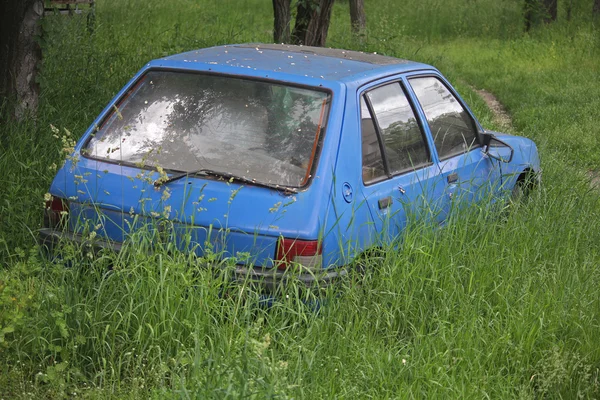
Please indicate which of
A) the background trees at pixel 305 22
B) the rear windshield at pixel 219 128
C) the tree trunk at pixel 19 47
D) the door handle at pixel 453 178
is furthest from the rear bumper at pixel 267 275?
the background trees at pixel 305 22

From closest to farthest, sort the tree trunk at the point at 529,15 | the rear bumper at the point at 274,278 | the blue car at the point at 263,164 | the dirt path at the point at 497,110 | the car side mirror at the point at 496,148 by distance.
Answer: the rear bumper at the point at 274,278 → the blue car at the point at 263,164 → the car side mirror at the point at 496,148 → the dirt path at the point at 497,110 → the tree trunk at the point at 529,15

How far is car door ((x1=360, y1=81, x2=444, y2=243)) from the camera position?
5020 millimetres

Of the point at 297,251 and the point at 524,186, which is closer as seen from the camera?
the point at 297,251

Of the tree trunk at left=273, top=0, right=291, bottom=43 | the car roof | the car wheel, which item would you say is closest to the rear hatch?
the car roof

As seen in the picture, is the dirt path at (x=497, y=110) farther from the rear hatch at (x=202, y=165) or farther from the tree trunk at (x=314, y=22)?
the rear hatch at (x=202, y=165)

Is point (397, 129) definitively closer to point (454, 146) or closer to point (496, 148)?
point (454, 146)

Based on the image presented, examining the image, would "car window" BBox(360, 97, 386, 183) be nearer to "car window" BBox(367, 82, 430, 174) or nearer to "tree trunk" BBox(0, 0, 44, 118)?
"car window" BBox(367, 82, 430, 174)

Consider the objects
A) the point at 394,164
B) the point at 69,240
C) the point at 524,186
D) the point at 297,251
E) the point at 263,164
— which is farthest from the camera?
the point at 524,186

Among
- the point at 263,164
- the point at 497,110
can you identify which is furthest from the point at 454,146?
the point at 497,110

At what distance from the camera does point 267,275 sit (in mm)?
4371

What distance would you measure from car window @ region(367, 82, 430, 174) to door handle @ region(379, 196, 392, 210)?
22cm

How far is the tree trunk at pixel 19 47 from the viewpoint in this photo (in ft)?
25.5

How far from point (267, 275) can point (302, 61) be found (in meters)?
1.69

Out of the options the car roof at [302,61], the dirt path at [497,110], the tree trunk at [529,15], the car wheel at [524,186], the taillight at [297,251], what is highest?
the car roof at [302,61]
